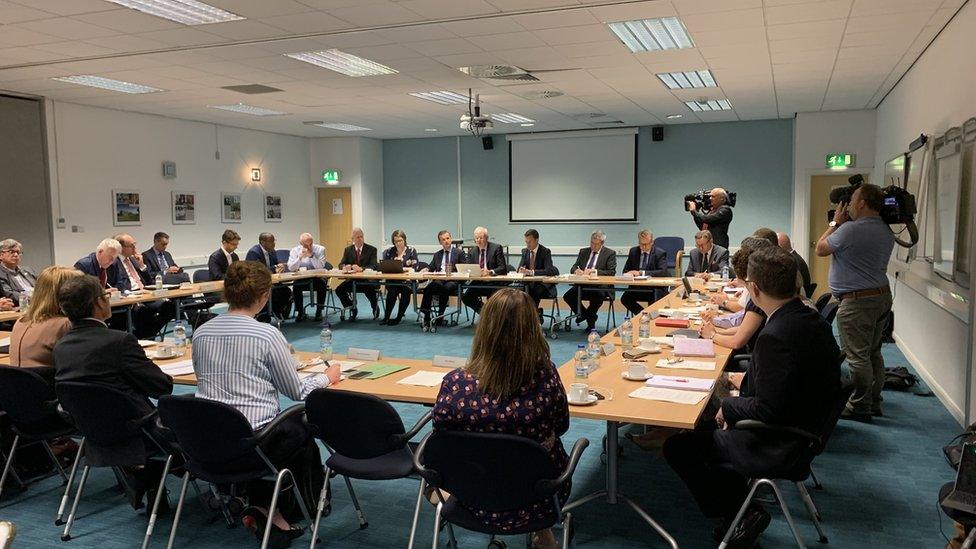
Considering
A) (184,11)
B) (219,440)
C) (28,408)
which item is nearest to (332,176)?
(184,11)

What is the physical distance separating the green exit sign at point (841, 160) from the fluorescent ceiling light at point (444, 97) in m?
5.84

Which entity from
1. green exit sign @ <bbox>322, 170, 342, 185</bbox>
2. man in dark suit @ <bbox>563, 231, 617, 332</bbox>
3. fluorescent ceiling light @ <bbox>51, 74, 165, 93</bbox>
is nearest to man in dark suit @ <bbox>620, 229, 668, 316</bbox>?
man in dark suit @ <bbox>563, 231, 617, 332</bbox>

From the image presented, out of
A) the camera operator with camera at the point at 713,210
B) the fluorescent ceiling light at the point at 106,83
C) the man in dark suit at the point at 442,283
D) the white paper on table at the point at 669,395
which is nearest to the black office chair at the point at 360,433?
the white paper on table at the point at 669,395

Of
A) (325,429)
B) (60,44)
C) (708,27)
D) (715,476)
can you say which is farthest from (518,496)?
(60,44)

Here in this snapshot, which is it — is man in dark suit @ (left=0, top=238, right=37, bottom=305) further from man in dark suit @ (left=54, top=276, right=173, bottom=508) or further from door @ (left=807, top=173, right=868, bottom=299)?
door @ (left=807, top=173, right=868, bottom=299)

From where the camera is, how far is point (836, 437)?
475cm

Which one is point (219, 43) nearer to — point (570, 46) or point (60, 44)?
point (60, 44)

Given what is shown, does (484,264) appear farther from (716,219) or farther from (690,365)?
(690,365)

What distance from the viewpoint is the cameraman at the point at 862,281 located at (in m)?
4.89

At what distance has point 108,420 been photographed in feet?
10.2

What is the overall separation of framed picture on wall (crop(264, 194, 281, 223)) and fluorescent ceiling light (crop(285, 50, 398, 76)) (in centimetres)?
588

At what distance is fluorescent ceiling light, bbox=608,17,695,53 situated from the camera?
5730 millimetres

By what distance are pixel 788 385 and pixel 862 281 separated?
2.73 metres

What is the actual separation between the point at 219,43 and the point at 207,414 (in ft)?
14.9
